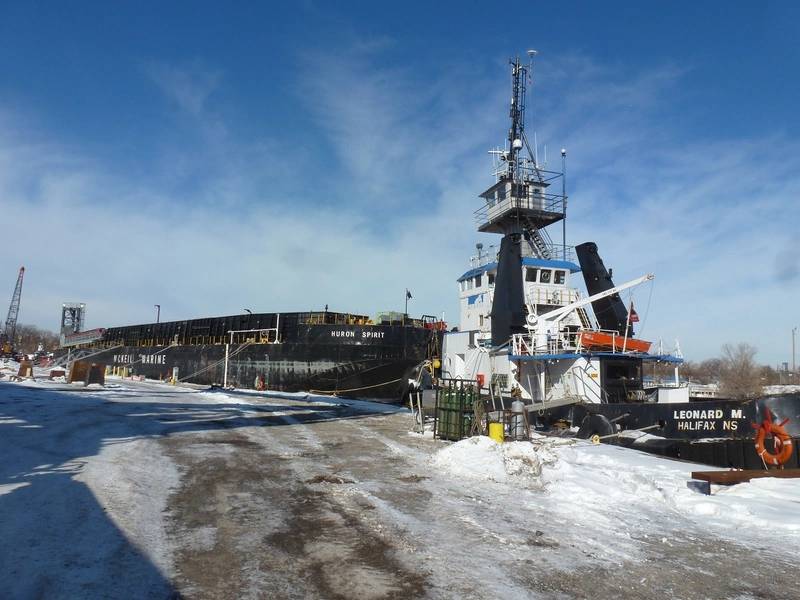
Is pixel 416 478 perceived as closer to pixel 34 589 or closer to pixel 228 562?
pixel 228 562

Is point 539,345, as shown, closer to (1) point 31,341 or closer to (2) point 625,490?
(2) point 625,490

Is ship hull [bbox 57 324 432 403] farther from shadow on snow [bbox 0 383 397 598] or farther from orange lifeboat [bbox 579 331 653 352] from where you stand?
orange lifeboat [bbox 579 331 653 352]

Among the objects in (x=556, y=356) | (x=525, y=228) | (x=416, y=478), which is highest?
(x=525, y=228)

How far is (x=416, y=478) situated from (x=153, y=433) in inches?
294

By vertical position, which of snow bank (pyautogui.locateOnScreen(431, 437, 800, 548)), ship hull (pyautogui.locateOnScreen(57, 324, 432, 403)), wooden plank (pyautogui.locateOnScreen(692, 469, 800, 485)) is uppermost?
ship hull (pyautogui.locateOnScreen(57, 324, 432, 403))

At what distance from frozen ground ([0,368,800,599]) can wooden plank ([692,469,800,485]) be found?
0.56 feet

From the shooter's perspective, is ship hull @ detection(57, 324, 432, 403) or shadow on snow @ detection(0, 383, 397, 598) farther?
ship hull @ detection(57, 324, 432, 403)

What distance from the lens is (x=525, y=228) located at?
25.3m

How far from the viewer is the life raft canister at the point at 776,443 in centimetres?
988

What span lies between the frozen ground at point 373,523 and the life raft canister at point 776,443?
1607 mm

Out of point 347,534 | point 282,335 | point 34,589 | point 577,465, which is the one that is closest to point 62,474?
point 34,589

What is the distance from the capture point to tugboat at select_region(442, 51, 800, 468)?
1118 cm

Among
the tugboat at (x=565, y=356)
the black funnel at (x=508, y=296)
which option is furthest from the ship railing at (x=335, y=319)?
the black funnel at (x=508, y=296)

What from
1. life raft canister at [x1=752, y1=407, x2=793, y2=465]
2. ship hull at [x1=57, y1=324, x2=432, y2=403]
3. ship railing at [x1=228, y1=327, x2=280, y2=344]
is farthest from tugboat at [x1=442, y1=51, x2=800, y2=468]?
ship railing at [x1=228, y1=327, x2=280, y2=344]
